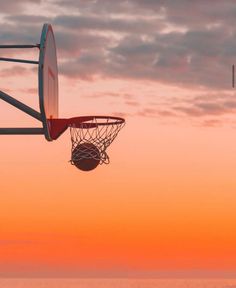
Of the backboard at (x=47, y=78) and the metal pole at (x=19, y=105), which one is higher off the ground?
the backboard at (x=47, y=78)

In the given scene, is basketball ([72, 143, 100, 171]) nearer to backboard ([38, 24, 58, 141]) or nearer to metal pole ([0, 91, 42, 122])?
backboard ([38, 24, 58, 141])

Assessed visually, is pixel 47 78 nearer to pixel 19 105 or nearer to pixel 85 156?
pixel 19 105

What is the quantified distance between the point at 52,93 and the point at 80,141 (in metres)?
1.72

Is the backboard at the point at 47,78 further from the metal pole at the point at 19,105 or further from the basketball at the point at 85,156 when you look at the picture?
the basketball at the point at 85,156

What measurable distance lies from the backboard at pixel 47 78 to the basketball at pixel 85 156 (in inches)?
47.3

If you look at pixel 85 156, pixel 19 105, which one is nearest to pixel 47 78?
pixel 19 105

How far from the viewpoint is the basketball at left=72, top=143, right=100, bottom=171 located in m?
28.0

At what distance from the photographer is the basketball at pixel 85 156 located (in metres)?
28.0

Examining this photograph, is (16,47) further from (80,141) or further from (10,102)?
(80,141)

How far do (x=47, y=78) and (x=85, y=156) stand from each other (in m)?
3.16

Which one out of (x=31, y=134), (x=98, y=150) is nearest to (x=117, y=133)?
(x=98, y=150)

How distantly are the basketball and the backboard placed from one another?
47.3 inches

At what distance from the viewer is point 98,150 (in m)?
28.1

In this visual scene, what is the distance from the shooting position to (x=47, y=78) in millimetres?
26016
